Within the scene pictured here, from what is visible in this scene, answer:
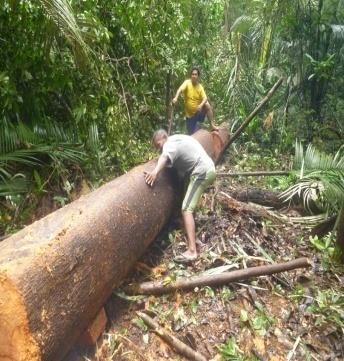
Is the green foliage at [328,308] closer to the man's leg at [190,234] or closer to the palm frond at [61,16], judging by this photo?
the man's leg at [190,234]

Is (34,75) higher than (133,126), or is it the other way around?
(34,75)

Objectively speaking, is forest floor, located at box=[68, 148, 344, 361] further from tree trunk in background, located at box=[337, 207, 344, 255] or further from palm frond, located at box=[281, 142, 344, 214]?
palm frond, located at box=[281, 142, 344, 214]

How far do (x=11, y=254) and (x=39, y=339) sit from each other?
549 mm

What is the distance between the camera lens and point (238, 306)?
12.1ft

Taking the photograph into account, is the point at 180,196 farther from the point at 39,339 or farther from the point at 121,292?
the point at 39,339

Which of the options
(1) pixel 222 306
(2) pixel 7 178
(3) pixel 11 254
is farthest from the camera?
(2) pixel 7 178

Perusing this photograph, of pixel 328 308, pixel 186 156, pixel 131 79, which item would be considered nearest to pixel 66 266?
pixel 186 156

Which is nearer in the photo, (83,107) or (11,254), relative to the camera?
(11,254)

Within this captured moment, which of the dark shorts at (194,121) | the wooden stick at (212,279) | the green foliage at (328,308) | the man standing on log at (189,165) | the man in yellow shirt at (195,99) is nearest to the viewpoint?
the green foliage at (328,308)

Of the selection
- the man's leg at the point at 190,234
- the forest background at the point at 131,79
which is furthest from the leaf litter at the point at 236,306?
the forest background at the point at 131,79

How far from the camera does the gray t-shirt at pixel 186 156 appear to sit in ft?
14.8

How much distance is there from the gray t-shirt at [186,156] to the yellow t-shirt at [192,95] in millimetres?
3189

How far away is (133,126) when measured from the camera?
6754 mm

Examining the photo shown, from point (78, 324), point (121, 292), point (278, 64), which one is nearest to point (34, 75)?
point (121, 292)
